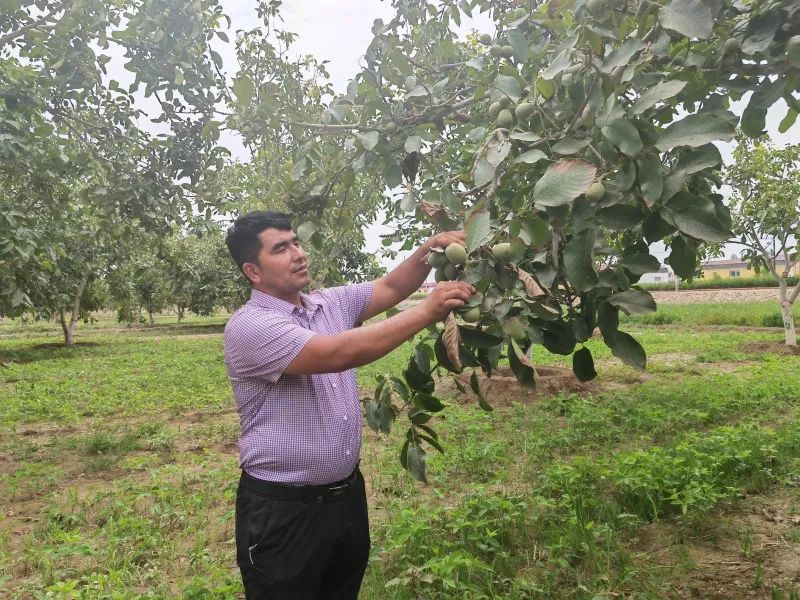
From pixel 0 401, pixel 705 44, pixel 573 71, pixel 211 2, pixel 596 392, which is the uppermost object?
pixel 211 2

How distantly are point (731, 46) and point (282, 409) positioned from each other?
163 cm

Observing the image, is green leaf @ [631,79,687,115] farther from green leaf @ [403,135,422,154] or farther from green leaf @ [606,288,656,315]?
green leaf @ [403,135,422,154]

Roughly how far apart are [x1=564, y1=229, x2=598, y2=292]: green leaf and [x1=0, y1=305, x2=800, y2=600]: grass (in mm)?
1657

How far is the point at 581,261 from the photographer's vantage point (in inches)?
52.3

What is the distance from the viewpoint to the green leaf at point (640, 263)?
4.87 feet

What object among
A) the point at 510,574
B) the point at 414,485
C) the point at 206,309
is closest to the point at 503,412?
the point at 414,485

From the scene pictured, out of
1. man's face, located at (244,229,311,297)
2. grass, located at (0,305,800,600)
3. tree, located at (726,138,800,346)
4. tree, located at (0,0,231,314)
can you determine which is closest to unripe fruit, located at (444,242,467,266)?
man's face, located at (244,229,311,297)

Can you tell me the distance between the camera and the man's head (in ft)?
6.65

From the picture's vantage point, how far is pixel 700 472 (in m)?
3.54

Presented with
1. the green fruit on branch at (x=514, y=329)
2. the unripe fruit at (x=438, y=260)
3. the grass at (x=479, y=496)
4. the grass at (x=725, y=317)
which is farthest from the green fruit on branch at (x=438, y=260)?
the grass at (x=725, y=317)

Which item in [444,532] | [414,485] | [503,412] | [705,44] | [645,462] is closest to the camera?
[705,44]

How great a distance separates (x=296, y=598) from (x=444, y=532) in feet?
5.23

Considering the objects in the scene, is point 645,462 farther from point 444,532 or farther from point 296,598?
point 296,598

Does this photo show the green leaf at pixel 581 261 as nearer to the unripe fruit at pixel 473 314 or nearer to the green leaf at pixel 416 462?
the unripe fruit at pixel 473 314
